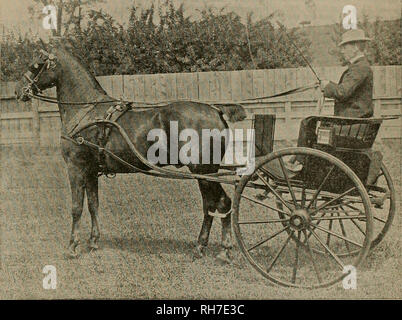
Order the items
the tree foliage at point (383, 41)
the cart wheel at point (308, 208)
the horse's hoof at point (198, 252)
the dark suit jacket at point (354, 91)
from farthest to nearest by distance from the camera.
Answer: the tree foliage at point (383, 41), the horse's hoof at point (198, 252), the dark suit jacket at point (354, 91), the cart wheel at point (308, 208)

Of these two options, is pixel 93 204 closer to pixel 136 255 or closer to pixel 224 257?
pixel 136 255

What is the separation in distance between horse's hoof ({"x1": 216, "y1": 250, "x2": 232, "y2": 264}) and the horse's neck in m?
2.30

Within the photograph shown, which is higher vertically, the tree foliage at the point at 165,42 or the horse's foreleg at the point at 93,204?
the tree foliage at the point at 165,42

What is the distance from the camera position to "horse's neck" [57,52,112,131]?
6.21m

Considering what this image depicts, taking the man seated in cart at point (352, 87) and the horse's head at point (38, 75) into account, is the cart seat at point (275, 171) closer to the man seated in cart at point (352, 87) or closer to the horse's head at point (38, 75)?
the man seated in cart at point (352, 87)

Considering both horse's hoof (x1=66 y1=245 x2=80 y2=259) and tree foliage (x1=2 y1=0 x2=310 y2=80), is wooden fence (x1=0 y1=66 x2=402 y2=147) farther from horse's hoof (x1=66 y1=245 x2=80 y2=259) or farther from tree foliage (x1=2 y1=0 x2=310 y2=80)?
horse's hoof (x1=66 y1=245 x2=80 y2=259)

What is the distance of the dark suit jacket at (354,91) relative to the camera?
5008mm

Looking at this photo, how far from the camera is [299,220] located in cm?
501

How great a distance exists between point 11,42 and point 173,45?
2.85 m

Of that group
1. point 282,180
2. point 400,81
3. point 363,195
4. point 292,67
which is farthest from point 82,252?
point 400,81

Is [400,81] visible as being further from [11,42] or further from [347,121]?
[11,42]

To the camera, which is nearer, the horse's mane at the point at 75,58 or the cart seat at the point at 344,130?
the cart seat at the point at 344,130

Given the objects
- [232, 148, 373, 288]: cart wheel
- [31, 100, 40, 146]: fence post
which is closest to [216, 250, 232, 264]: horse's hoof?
[232, 148, 373, 288]: cart wheel

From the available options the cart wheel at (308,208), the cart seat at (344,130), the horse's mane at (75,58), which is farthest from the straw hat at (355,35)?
the horse's mane at (75,58)
